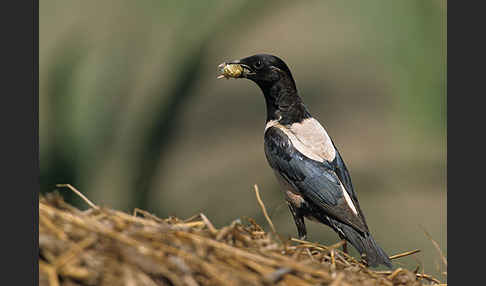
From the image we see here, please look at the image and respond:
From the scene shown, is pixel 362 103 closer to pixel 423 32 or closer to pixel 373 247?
pixel 423 32

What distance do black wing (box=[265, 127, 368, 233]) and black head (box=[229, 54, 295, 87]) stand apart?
24 centimetres

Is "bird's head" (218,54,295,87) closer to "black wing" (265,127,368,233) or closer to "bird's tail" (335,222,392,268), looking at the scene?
"black wing" (265,127,368,233)

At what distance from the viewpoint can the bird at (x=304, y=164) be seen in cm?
246

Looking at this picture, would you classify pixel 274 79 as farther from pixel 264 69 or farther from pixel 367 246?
pixel 367 246

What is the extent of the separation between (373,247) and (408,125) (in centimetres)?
186

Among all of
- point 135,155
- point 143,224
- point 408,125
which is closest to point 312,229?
point 408,125

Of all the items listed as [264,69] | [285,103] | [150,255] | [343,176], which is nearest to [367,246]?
[343,176]

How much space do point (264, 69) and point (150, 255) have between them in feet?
5.35

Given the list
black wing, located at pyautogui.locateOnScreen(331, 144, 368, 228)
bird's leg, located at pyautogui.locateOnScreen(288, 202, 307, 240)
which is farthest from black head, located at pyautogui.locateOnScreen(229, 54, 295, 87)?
bird's leg, located at pyautogui.locateOnScreen(288, 202, 307, 240)

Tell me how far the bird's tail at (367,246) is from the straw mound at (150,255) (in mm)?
708

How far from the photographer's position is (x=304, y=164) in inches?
103

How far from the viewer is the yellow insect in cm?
282

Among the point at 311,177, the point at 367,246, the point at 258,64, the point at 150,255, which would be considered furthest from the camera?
the point at 258,64

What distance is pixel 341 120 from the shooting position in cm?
449
